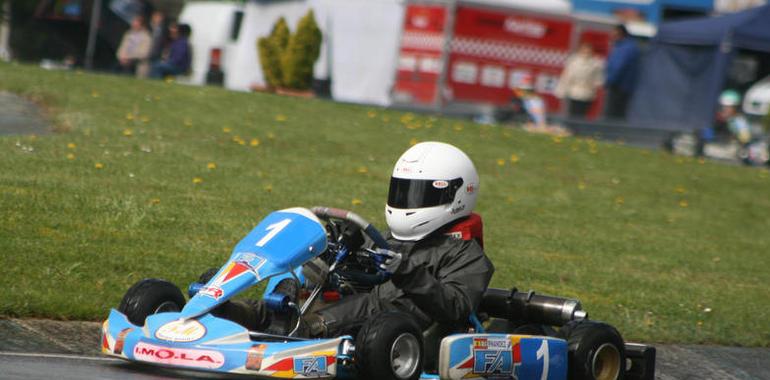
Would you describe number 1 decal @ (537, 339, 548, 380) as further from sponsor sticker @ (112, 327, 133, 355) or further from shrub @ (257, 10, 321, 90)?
shrub @ (257, 10, 321, 90)

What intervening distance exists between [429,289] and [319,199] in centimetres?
490

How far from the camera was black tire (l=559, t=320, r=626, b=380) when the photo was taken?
19.7ft

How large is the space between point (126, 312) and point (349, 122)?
937 centimetres

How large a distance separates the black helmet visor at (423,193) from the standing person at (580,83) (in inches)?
512

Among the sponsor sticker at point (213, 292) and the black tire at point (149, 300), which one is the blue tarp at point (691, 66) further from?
the sponsor sticker at point (213, 292)

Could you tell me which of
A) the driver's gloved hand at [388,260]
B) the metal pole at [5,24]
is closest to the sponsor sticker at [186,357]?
the driver's gloved hand at [388,260]

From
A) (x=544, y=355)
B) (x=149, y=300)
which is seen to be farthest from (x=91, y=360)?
(x=544, y=355)

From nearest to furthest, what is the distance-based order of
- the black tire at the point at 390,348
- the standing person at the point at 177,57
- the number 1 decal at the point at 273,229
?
the black tire at the point at 390,348 → the number 1 decal at the point at 273,229 → the standing person at the point at 177,57

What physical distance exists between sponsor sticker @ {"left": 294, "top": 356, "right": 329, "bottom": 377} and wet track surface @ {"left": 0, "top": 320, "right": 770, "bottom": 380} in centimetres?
51

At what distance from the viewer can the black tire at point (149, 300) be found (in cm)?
548

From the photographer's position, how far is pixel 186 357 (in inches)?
199

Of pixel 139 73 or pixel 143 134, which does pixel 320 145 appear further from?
pixel 139 73

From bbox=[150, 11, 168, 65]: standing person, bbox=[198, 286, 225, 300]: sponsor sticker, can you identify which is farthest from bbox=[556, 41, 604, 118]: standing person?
bbox=[198, 286, 225, 300]: sponsor sticker

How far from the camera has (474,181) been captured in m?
6.16
